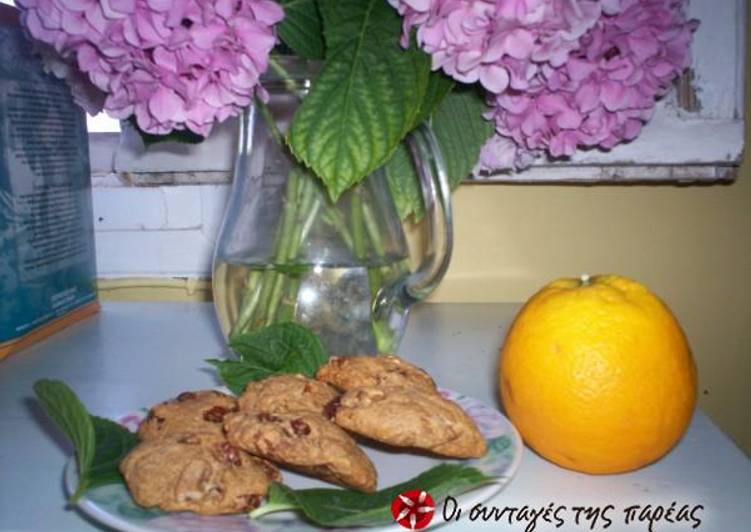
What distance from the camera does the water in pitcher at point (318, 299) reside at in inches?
21.2

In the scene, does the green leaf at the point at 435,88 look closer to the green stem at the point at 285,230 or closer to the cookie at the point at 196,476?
the green stem at the point at 285,230

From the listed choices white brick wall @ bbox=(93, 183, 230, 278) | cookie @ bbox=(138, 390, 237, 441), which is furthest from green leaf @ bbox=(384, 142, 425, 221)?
white brick wall @ bbox=(93, 183, 230, 278)

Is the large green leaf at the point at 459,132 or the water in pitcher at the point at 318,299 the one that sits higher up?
the large green leaf at the point at 459,132

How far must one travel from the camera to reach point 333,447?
1.19 ft

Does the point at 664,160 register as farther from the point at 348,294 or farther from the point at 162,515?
the point at 162,515

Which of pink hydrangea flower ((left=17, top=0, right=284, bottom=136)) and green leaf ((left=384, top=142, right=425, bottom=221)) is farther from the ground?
pink hydrangea flower ((left=17, top=0, right=284, bottom=136))

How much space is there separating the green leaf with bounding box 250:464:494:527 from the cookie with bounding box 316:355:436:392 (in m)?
0.07

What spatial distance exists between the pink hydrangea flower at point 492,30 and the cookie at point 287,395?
0.66ft

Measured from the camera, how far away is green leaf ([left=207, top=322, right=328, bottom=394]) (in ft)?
1.61

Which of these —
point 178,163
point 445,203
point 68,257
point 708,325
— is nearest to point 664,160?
point 708,325

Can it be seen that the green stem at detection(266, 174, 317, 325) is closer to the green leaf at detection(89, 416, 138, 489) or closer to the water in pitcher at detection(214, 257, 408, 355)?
the water in pitcher at detection(214, 257, 408, 355)

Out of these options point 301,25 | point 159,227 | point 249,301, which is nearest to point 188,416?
point 249,301

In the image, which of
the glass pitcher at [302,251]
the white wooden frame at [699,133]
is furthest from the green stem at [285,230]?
the white wooden frame at [699,133]

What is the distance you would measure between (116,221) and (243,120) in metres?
0.45
